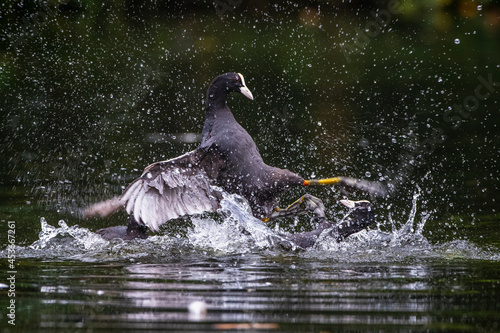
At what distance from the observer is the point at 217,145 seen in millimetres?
5516

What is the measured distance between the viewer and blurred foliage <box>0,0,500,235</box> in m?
7.19

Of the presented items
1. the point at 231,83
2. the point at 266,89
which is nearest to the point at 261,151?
the point at 231,83

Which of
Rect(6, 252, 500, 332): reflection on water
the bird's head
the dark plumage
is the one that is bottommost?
Rect(6, 252, 500, 332): reflection on water

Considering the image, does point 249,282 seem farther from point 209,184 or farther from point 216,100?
point 216,100

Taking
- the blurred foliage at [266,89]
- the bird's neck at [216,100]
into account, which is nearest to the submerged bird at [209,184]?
the bird's neck at [216,100]

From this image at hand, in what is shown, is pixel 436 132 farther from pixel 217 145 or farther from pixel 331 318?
pixel 331 318

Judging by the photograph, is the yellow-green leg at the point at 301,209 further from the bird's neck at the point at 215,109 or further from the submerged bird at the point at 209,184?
the bird's neck at the point at 215,109

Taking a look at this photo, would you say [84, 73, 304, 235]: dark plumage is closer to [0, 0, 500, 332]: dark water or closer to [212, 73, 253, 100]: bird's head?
[0, 0, 500, 332]: dark water

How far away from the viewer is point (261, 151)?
758 cm

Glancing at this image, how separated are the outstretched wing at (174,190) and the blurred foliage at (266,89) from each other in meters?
1.37

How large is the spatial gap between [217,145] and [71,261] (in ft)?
4.83

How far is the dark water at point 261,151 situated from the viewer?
330 centimetres

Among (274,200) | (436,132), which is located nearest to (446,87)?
(436,132)

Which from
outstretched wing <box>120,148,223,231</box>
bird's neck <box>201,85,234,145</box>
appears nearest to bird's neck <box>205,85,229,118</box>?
bird's neck <box>201,85,234,145</box>
